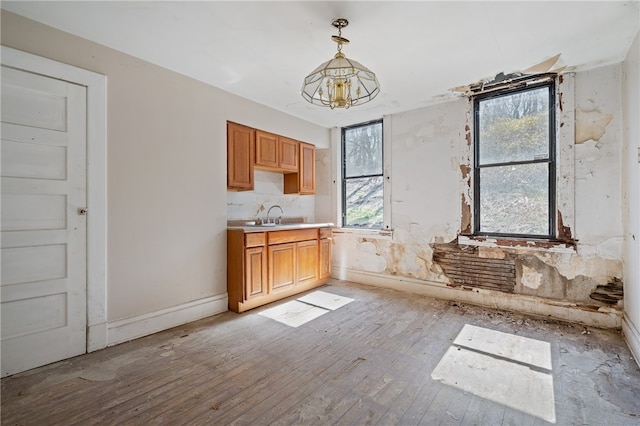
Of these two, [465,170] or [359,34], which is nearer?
[359,34]

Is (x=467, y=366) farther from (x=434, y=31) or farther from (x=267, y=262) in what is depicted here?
(x=434, y=31)

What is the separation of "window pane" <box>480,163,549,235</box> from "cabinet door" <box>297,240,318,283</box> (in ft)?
7.42

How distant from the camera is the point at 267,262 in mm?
3570

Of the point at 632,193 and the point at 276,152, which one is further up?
the point at 276,152

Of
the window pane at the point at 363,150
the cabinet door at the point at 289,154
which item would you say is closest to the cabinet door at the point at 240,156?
the cabinet door at the point at 289,154

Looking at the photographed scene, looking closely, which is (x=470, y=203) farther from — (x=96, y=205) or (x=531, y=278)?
(x=96, y=205)

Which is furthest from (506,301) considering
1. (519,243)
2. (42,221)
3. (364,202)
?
(42,221)

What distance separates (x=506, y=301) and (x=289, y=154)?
3414mm

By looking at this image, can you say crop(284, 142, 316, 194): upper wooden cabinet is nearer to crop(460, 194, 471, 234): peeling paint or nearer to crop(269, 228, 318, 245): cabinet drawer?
crop(269, 228, 318, 245): cabinet drawer

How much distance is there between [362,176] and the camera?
480 centimetres

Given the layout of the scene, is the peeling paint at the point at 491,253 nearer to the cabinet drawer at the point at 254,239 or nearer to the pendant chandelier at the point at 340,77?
the pendant chandelier at the point at 340,77

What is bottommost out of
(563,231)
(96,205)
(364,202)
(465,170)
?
(563,231)

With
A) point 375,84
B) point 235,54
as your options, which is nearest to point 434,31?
point 375,84

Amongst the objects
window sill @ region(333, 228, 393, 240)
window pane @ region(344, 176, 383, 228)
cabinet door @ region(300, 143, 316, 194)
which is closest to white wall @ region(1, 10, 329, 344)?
cabinet door @ region(300, 143, 316, 194)
